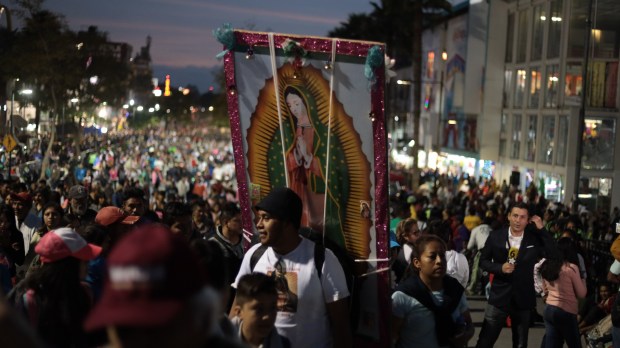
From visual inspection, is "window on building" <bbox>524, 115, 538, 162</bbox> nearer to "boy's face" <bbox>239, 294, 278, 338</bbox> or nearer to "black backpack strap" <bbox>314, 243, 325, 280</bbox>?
"black backpack strap" <bbox>314, 243, 325, 280</bbox>

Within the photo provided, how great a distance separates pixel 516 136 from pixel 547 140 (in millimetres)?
4953

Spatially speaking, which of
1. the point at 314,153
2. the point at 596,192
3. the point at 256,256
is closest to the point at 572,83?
the point at 596,192

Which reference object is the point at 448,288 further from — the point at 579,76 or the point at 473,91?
the point at 473,91

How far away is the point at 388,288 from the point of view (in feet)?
19.0

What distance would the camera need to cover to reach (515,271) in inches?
356

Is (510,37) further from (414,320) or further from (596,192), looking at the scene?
(414,320)

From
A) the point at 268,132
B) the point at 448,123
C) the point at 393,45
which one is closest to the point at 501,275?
the point at 268,132

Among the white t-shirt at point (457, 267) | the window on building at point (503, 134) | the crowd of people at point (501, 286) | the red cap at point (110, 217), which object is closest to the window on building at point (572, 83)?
the window on building at point (503, 134)

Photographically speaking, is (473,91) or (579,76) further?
(473,91)

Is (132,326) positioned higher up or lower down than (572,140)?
higher up

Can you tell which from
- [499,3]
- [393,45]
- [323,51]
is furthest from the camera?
[393,45]

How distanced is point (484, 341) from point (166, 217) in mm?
3336

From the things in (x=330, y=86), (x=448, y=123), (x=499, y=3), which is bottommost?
(x=448, y=123)

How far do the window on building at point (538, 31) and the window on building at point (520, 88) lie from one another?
153 centimetres
